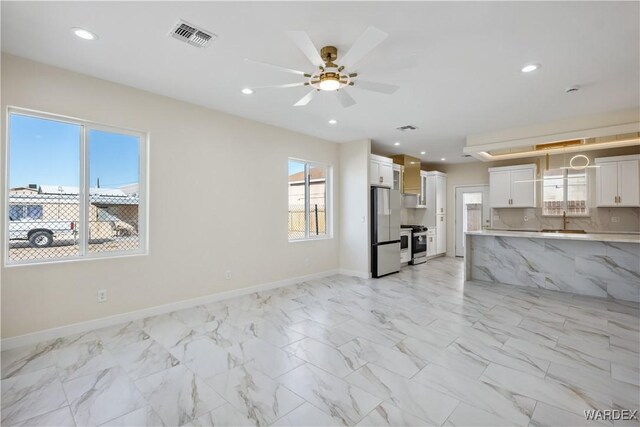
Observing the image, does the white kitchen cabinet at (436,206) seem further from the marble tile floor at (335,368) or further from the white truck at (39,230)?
the white truck at (39,230)

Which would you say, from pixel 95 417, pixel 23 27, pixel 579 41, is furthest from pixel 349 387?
pixel 23 27

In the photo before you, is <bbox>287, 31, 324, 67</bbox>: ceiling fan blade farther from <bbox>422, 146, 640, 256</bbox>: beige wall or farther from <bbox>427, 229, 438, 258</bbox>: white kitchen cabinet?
<bbox>422, 146, 640, 256</bbox>: beige wall

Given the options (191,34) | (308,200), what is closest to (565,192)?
(308,200)

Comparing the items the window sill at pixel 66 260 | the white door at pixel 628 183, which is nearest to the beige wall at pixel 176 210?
the window sill at pixel 66 260

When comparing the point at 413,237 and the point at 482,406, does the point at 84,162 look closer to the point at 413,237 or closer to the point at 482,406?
the point at 482,406

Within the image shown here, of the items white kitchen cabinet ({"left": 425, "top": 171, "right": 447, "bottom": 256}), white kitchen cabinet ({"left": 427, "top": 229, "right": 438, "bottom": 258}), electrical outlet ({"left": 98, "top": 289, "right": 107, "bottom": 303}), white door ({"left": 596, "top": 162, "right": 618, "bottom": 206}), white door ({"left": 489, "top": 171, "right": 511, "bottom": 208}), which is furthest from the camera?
white kitchen cabinet ({"left": 425, "top": 171, "right": 447, "bottom": 256})

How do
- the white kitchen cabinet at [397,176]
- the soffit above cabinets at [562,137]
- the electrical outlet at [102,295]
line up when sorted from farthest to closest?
the white kitchen cabinet at [397,176]
the soffit above cabinets at [562,137]
the electrical outlet at [102,295]

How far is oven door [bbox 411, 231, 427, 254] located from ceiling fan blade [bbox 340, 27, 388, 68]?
5.65 m

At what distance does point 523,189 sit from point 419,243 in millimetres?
2658

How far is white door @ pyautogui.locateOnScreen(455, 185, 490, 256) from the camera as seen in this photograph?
8109 mm

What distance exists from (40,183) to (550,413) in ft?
15.7

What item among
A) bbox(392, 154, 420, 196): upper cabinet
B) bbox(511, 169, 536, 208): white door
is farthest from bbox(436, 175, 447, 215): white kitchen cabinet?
bbox(511, 169, 536, 208): white door

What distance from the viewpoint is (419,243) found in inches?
293

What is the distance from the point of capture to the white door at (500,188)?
23.4 feet
